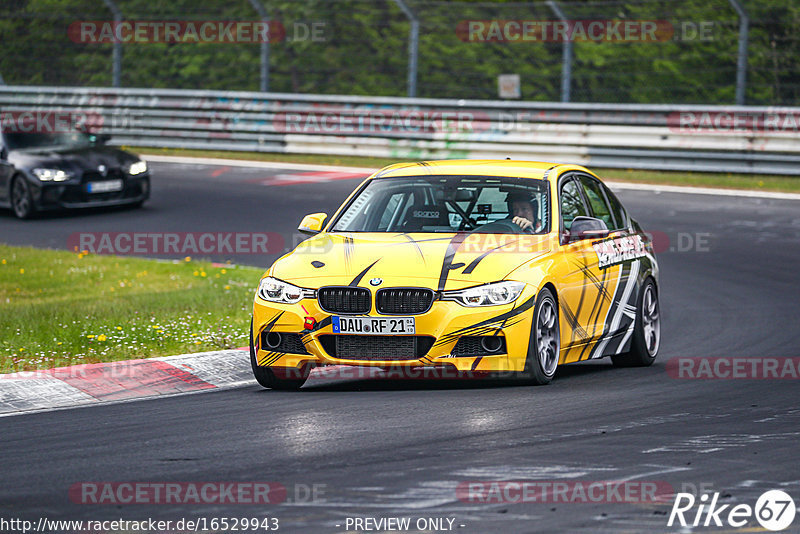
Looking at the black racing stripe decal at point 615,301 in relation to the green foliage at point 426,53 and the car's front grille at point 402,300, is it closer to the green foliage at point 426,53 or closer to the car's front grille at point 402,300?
the car's front grille at point 402,300

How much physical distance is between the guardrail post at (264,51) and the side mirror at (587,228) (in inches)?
712

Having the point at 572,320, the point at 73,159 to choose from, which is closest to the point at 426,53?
the point at 73,159

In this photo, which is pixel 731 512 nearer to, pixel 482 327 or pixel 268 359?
pixel 482 327

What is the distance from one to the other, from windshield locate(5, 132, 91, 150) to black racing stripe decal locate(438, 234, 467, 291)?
13.5 m

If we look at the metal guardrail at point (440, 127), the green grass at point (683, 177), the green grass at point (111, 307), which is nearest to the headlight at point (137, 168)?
the metal guardrail at point (440, 127)

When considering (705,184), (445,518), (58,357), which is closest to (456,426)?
(445,518)

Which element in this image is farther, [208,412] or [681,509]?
[208,412]

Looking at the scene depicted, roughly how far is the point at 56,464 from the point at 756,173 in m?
17.6

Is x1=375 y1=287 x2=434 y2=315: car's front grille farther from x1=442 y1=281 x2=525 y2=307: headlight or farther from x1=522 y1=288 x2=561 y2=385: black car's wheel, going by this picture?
x1=522 y1=288 x2=561 y2=385: black car's wheel

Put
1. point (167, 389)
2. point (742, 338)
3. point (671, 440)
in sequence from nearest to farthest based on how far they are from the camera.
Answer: point (671, 440) < point (167, 389) < point (742, 338)

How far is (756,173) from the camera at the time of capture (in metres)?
22.7

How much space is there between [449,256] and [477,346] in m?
0.65

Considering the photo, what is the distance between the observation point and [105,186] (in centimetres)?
2103

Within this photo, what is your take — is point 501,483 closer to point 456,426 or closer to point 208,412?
point 456,426
